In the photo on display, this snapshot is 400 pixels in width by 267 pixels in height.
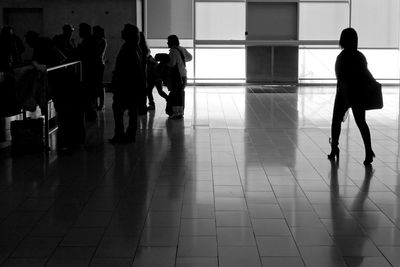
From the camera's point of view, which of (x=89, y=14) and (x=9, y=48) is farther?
(x=89, y=14)

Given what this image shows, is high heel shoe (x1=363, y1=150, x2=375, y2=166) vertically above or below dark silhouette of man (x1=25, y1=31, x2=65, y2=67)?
below

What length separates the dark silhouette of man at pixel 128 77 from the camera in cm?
905

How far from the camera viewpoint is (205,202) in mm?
5863

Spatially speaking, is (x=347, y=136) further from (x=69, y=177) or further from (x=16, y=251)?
(x=16, y=251)

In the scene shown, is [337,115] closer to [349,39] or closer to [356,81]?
[356,81]

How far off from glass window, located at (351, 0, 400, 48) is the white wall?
723cm

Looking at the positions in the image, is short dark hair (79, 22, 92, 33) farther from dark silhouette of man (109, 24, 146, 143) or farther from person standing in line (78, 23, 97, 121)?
dark silhouette of man (109, 24, 146, 143)

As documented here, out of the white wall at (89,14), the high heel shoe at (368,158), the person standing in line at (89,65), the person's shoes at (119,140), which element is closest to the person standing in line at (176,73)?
the person standing in line at (89,65)

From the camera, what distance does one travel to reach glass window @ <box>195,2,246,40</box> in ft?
69.7

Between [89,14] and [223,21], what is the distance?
183 inches

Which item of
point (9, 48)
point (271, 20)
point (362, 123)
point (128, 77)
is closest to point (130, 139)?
point (128, 77)

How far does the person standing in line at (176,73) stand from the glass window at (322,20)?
1008cm

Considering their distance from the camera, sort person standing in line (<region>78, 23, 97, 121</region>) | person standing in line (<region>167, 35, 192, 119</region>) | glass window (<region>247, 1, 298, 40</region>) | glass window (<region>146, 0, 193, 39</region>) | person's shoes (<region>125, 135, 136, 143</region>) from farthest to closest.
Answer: glass window (<region>247, 1, 298, 40</region>)
glass window (<region>146, 0, 193, 39</region>)
person standing in line (<region>78, 23, 97, 121</region>)
person standing in line (<region>167, 35, 192, 119</region>)
person's shoes (<region>125, 135, 136, 143</region>)

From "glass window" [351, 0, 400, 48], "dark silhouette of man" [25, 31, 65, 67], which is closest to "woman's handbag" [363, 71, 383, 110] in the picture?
"dark silhouette of man" [25, 31, 65, 67]
